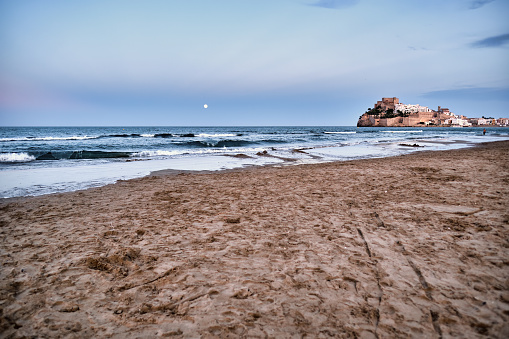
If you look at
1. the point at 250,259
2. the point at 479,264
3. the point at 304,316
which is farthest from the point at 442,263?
the point at 250,259

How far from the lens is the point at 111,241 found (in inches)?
147

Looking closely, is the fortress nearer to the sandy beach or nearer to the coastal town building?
the coastal town building

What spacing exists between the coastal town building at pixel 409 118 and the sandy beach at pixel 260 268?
490 ft

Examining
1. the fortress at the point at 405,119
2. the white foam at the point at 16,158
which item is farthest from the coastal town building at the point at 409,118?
the white foam at the point at 16,158

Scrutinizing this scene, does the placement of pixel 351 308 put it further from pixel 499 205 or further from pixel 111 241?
pixel 499 205

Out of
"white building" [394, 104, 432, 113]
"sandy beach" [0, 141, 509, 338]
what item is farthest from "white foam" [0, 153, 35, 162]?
"white building" [394, 104, 432, 113]

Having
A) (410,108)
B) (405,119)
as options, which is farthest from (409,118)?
(410,108)

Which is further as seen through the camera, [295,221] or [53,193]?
[53,193]

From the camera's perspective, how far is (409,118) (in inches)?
5148

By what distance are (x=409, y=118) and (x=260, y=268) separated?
15216 centimetres

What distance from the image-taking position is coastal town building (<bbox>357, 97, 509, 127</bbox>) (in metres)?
133

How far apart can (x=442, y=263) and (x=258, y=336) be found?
7.63 ft

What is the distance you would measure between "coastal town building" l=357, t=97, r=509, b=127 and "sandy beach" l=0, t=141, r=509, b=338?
149m

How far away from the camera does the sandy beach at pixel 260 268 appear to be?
2.10 m
